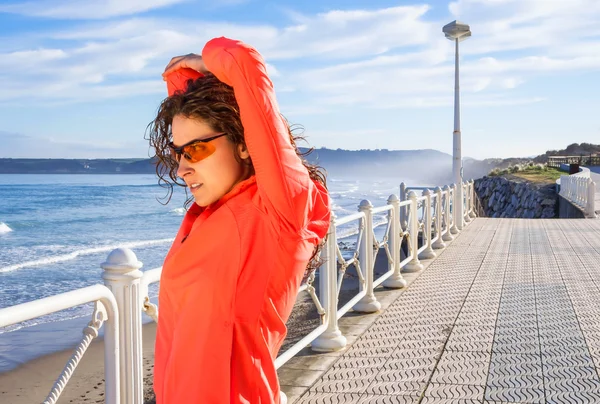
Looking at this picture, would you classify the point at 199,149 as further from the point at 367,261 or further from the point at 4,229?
the point at 4,229

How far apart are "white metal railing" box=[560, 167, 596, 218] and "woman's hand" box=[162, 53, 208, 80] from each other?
18340 millimetres

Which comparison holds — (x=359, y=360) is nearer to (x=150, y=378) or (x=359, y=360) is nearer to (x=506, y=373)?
(x=506, y=373)

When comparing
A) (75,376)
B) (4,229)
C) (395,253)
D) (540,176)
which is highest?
(395,253)

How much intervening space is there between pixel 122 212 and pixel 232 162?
1642 inches

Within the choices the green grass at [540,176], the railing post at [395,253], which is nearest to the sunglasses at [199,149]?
the railing post at [395,253]

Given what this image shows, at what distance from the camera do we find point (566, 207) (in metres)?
22.3

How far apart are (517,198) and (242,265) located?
2943 centimetres

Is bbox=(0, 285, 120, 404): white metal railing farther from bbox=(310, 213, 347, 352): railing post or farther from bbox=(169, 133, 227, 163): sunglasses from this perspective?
bbox=(310, 213, 347, 352): railing post

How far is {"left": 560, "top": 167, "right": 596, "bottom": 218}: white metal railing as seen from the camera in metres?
18.3

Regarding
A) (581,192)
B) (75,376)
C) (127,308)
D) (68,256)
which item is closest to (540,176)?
(581,192)

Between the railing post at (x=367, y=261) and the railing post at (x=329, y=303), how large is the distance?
40.9 inches

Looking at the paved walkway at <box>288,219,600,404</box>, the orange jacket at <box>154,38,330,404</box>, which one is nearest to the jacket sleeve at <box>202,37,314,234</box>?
the orange jacket at <box>154,38,330,404</box>

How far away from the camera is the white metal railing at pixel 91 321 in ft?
6.35

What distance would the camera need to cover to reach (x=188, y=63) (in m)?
1.63
